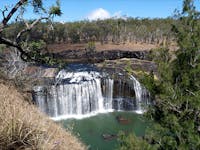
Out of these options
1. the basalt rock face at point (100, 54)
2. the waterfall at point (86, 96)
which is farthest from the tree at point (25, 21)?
the basalt rock face at point (100, 54)

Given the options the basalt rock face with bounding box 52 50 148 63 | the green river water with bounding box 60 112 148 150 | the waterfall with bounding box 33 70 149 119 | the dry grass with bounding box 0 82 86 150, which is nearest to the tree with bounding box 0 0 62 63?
the dry grass with bounding box 0 82 86 150

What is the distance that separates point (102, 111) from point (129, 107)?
224cm

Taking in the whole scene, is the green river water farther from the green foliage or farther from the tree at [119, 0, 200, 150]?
the green foliage

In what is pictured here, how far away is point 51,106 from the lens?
22.4 meters

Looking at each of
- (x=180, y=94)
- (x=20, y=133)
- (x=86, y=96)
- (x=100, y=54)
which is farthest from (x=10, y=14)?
(x=100, y=54)

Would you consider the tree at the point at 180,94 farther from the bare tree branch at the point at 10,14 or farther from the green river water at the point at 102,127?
the green river water at the point at 102,127

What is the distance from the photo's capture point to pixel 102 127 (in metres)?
20.1

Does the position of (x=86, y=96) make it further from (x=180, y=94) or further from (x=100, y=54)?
(x=100, y=54)

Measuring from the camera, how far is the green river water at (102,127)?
57.7 ft

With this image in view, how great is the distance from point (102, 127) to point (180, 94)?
33.9ft

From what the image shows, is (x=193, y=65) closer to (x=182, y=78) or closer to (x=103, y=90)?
(x=182, y=78)

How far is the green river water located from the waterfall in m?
1.26

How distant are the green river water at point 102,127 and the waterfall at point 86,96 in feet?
4.13

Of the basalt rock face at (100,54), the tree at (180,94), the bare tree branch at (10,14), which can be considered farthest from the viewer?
the basalt rock face at (100,54)
